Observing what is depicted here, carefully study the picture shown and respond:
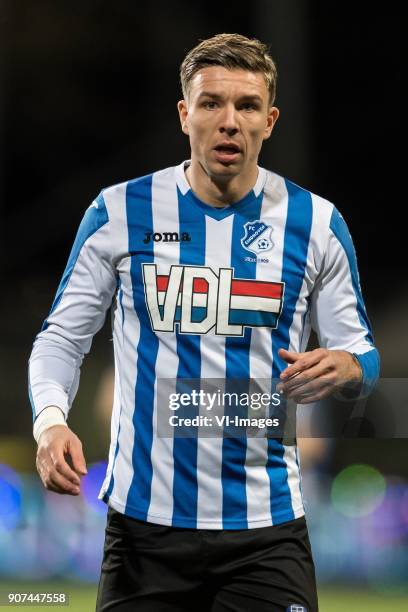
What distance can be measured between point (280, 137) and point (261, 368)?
2709 millimetres

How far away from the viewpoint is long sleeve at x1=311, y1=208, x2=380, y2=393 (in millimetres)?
1782

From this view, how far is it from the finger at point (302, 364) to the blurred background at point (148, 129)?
95.7 inches

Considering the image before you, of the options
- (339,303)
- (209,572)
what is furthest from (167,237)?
(209,572)

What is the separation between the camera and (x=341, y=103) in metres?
5.09

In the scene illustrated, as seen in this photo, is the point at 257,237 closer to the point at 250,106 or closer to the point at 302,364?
the point at 250,106

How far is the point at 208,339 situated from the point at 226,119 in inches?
16.2

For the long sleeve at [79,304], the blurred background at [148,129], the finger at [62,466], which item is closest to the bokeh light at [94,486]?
the blurred background at [148,129]

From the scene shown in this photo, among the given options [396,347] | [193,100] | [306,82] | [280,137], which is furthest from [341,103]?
[193,100]

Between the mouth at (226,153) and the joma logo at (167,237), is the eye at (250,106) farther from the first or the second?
the joma logo at (167,237)

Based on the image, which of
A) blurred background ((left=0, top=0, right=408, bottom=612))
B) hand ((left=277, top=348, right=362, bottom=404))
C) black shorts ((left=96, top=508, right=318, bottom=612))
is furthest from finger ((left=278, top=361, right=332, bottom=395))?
blurred background ((left=0, top=0, right=408, bottom=612))

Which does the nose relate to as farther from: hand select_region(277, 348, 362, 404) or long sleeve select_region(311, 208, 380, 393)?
hand select_region(277, 348, 362, 404)

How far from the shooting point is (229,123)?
5.69 ft

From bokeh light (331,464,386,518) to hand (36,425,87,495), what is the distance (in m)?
2.23

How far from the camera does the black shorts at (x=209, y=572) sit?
1.60 m
